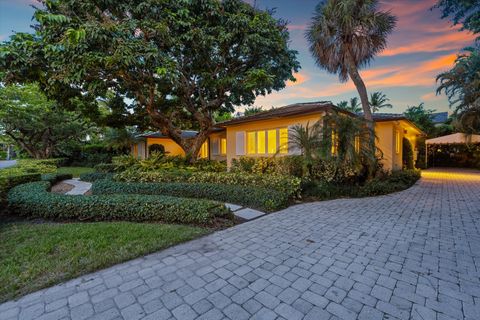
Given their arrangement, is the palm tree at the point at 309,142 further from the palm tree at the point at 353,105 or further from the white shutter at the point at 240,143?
the palm tree at the point at 353,105

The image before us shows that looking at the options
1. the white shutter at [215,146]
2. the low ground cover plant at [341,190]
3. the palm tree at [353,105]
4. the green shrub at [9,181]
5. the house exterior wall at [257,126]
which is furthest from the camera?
the palm tree at [353,105]

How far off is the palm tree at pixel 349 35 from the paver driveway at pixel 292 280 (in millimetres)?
6202

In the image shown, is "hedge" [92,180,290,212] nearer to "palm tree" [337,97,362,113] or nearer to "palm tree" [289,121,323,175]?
"palm tree" [289,121,323,175]

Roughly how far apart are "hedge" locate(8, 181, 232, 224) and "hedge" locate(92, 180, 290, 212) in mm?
1344

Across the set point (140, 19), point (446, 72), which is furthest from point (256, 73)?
point (446, 72)

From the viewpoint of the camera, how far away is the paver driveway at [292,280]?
6.79 feet

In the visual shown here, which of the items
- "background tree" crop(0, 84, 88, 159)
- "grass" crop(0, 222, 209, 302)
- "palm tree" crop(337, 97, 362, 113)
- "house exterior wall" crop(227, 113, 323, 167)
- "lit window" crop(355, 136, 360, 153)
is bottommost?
"grass" crop(0, 222, 209, 302)

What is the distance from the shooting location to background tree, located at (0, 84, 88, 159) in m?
14.7

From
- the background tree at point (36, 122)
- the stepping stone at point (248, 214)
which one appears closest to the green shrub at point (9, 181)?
the stepping stone at point (248, 214)

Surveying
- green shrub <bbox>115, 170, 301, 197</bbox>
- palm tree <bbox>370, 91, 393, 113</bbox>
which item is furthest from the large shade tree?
palm tree <bbox>370, 91, 393, 113</bbox>

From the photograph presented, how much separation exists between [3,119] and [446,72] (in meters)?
33.3

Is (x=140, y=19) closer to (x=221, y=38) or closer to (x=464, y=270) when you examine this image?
(x=221, y=38)

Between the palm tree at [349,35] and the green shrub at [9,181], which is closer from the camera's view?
the green shrub at [9,181]

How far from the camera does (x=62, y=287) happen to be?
2457 mm
